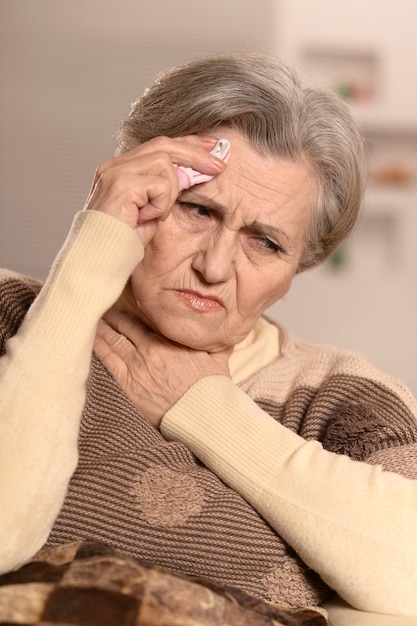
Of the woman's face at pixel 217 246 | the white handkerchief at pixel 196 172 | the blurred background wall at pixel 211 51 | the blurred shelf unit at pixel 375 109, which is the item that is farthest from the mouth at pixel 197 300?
the blurred shelf unit at pixel 375 109

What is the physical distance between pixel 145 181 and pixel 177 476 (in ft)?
1.70

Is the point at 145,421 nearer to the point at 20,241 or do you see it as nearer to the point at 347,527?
the point at 347,527

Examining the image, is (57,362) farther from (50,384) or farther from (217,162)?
(217,162)

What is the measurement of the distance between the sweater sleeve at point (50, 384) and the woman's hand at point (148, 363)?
1.10 feet

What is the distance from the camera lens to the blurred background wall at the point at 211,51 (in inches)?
219

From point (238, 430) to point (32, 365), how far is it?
16.9 inches

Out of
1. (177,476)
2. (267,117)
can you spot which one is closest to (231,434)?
(177,476)

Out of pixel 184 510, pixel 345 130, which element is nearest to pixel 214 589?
pixel 184 510

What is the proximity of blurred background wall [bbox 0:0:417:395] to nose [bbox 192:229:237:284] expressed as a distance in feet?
12.1

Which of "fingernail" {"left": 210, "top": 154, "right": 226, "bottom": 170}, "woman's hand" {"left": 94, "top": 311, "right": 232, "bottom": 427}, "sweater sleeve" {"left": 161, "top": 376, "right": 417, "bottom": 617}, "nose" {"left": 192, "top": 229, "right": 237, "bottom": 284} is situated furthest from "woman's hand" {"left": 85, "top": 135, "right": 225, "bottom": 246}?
"sweater sleeve" {"left": 161, "top": 376, "right": 417, "bottom": 617}

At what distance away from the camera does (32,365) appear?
1.43m

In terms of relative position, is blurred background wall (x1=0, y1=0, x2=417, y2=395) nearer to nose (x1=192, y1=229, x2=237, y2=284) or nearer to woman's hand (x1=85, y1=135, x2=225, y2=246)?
nose (x1=192, y1=229, x2=237, y2=284)

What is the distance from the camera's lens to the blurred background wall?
556 cm

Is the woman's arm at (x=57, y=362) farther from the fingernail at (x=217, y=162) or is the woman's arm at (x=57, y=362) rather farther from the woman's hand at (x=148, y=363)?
the woman's hand at (x=148, y=363)
